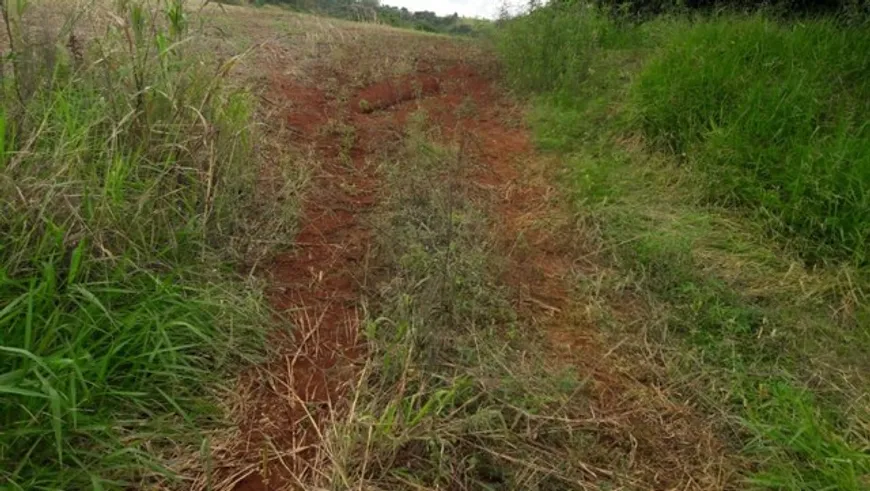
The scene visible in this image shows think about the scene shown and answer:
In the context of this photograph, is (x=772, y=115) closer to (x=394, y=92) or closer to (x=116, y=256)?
(x=394, y=92)

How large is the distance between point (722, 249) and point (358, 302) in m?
1.74

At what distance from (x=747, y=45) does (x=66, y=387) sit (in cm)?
437

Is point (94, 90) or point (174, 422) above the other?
point (94, 90)

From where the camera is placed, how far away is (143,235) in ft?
6.72

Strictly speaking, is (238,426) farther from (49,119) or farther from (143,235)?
(49,119)

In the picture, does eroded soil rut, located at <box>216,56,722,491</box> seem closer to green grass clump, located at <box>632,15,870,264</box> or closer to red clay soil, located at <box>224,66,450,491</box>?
red clay soil, located at <box>224,66,450,491</box>

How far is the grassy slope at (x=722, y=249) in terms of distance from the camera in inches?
74.6

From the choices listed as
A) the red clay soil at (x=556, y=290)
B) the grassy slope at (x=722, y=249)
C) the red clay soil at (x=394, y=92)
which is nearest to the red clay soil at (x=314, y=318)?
the red clay soil at (x=556, y=290)

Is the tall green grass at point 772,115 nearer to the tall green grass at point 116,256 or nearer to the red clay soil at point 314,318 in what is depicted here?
the red clay soil at point 314,318

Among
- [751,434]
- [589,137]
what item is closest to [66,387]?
[751,434]

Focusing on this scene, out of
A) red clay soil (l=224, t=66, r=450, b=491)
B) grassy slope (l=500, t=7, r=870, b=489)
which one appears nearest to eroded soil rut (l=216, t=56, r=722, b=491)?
red clay soil (l=224, t=66, r=450, b=491)

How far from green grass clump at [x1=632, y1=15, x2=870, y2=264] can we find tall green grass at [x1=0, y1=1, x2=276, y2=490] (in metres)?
2.49

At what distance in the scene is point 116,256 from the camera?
1.90 metres

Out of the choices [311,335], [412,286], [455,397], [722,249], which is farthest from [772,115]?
[311,335]
